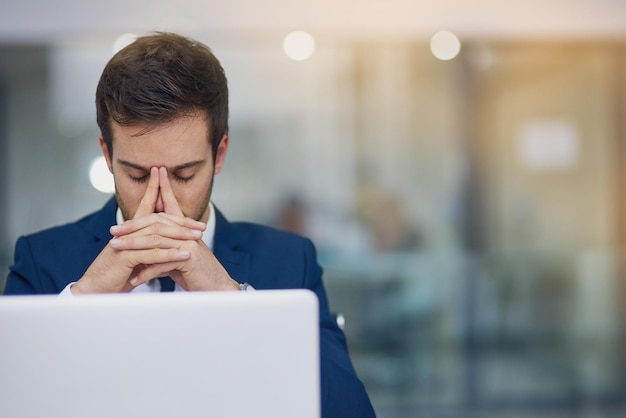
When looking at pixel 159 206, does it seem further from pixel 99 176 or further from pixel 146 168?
pixel 99 176

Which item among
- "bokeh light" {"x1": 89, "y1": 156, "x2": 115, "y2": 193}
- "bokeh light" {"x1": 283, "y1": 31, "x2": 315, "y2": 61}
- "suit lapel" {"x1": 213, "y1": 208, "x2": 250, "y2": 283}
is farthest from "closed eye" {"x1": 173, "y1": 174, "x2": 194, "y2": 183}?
"bokeh light" {"x1": 89, "y1": 156, "x2": 115, "y2": 193}

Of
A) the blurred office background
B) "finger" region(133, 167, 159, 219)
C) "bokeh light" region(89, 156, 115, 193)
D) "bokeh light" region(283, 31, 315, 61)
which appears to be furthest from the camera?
the blurred office background

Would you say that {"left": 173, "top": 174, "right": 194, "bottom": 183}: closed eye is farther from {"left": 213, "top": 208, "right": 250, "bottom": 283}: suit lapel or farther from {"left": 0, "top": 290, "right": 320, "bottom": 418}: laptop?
{"left": 0, "top": 290, "right": 320, "bottom": 418}: laptop

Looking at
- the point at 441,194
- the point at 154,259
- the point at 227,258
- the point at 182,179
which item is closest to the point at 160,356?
the point at 154,259

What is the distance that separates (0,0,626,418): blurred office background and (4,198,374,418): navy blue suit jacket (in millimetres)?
2925

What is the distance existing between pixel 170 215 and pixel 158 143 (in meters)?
0.26

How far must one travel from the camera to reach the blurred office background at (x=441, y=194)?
489cm

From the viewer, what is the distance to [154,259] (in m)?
1.47

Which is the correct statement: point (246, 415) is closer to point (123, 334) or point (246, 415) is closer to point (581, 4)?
point (123, 334)

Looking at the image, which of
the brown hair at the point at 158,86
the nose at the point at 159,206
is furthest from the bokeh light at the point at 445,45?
the nose at the point at 159,206

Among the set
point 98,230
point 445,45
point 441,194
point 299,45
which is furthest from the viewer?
point 441,194

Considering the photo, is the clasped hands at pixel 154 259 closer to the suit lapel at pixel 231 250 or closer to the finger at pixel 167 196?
the finger at pixel 167 196

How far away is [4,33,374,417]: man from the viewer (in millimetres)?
1513

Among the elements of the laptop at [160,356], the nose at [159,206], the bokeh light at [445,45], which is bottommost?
the laptop at [160,356]
